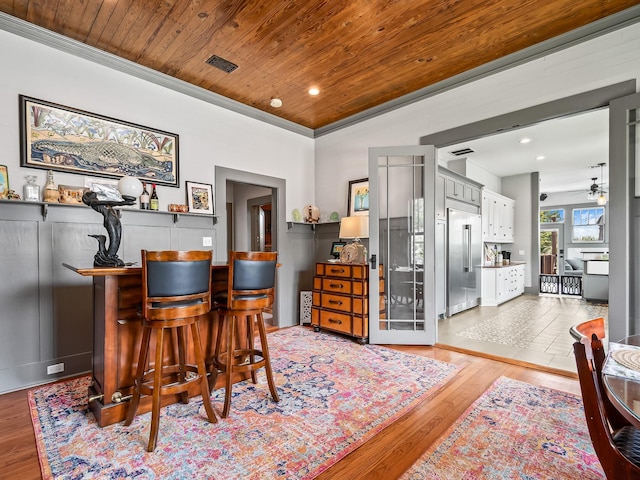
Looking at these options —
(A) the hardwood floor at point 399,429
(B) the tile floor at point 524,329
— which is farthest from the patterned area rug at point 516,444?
(B) the tile floor at point 524,329

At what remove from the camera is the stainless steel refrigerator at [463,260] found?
528 cm

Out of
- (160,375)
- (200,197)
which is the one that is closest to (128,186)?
(160,375)

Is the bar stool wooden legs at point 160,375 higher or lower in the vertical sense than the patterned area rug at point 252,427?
higher

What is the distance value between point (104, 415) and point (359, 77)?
380cm

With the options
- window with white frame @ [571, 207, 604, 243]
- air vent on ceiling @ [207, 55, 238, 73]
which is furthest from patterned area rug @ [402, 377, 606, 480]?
window with white frame @ [571, 207, 604, 243]

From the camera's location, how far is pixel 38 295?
278 centimetres

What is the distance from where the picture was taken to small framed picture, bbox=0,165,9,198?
2.59 metres

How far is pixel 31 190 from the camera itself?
2709 mm

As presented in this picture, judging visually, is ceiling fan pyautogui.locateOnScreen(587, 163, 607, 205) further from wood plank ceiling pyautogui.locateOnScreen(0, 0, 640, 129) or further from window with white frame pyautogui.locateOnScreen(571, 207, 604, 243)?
wood plank ceiling pyautogui.locateOnScreen(0, 0, 640, 129)

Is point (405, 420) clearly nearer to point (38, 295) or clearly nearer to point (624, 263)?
point (624, 263)

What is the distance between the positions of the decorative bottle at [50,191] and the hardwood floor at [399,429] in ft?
5.22

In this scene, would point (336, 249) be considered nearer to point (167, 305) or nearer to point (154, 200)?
point (154, 200)

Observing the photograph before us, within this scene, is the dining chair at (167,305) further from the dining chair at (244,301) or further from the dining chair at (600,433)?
the dining chair at (600,433)

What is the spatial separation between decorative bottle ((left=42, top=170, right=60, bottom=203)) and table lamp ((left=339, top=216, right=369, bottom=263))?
295 cm
